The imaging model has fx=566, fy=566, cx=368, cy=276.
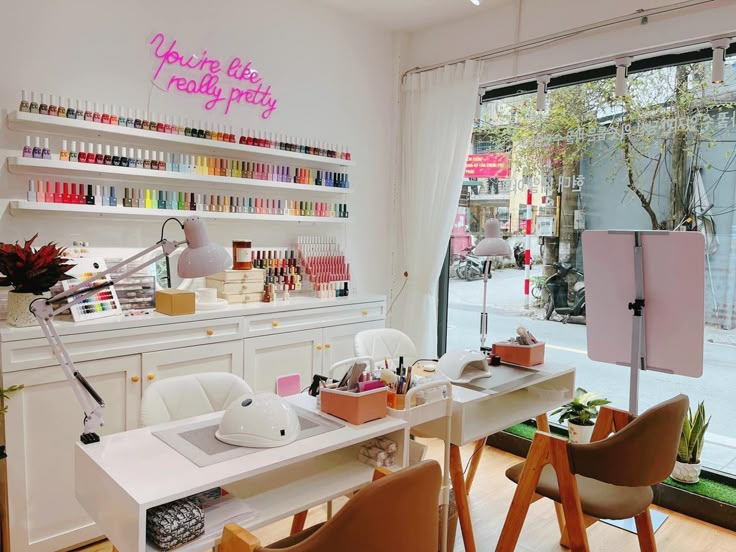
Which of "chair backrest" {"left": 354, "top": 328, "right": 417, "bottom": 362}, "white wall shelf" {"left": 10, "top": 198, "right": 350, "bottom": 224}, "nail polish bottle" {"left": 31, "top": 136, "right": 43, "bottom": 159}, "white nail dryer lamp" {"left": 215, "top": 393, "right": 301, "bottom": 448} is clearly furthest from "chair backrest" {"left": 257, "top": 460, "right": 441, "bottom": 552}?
"nail polish bottle" {"left": 31, "top": 136, "right": 43, "bottom": 159}

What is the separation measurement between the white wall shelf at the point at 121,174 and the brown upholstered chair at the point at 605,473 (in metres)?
2.20

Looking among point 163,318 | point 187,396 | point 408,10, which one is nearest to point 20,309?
point 163,318

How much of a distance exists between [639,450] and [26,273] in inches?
97.9

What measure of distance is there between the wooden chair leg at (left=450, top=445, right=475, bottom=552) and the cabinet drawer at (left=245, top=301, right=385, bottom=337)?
53.4 inches

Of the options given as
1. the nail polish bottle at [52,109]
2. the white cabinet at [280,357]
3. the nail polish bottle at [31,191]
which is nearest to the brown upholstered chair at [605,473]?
the white cabinet at [280,357]

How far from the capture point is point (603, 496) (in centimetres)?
224

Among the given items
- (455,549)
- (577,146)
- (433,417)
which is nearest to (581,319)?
(577,146)

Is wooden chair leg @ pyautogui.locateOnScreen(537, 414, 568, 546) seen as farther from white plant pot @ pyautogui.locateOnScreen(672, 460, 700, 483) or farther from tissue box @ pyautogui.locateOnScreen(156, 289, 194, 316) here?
tissue box @ pyautogui.locateOnScreen(156, 289, 194, 316)

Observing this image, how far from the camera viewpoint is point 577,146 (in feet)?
12.1

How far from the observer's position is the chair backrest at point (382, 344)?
10.3ft

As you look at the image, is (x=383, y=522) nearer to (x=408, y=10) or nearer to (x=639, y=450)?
(x=639, y=450)

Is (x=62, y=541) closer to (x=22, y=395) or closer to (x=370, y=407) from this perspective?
(x=22, y=395)

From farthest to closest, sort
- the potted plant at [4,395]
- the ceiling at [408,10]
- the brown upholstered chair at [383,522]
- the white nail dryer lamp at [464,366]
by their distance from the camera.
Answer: the ceiling at [408,10] → the white nail dryer lamp at [464,366] → the potted plant at [4,395] → the brown upholstered chair at [383,522]

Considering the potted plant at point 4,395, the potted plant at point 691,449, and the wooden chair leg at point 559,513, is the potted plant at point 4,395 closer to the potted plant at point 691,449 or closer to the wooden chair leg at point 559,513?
the wooden chair leg at point 559,513
